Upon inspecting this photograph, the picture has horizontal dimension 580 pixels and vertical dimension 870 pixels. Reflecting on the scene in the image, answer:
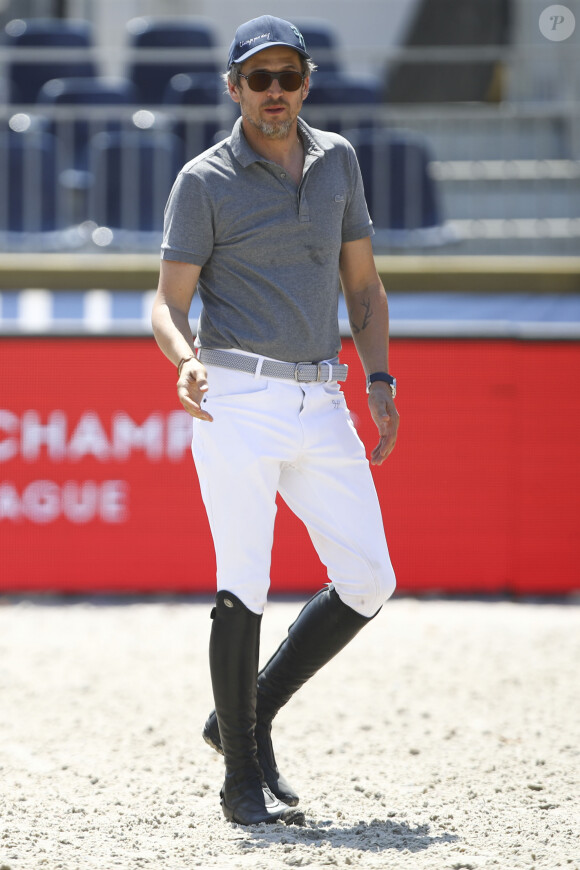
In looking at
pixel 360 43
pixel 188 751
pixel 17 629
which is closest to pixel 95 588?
pixel 17 629

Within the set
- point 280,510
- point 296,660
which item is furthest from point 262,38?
point 280,510

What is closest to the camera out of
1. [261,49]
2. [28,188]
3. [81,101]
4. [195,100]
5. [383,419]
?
[261,49]

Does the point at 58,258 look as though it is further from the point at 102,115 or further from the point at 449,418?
the point at 449,418

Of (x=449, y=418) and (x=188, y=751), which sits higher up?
(x=449, y=418)

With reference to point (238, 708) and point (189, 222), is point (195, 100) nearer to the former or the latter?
point (189, 222)

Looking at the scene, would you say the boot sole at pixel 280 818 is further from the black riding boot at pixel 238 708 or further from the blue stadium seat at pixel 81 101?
the blue stadium seat at pixel 81 101

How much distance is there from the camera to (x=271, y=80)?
3088mm

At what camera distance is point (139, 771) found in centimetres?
373

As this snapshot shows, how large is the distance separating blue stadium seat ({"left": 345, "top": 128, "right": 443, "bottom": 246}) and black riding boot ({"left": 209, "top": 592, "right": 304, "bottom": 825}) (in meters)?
5.01

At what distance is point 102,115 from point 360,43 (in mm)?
3701

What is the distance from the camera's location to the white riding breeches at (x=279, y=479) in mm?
3129

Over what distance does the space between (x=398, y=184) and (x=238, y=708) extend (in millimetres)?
5425

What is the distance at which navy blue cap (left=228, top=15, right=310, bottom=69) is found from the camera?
305cm

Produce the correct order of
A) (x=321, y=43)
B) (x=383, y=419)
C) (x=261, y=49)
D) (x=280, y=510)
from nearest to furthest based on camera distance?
(x=261, y=49) < (x=383, y=419) < (x=280, y=510) < (x=321, y=43)
